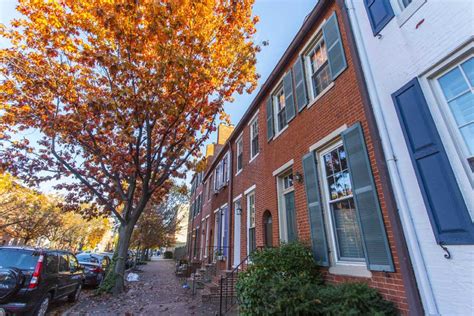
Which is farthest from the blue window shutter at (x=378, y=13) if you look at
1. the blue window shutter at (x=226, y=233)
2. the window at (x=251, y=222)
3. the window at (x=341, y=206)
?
the blue window shutter at (x=226, y=233)

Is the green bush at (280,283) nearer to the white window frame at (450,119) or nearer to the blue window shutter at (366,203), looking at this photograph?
the blue window shutter at (366,203)

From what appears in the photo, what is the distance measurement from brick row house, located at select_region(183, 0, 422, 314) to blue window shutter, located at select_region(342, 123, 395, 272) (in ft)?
0.05

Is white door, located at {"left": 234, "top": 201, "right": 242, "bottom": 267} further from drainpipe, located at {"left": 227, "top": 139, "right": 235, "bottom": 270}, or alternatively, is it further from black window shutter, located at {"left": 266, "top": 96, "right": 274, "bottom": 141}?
black window shutter, located at {"left": 266, "top": 96, "right": 274, "bottom": 141}

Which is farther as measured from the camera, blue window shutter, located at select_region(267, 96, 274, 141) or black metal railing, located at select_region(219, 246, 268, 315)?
blue window shutter, located at select_region(267, 96, 274, 141)

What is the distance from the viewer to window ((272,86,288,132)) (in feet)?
26.0

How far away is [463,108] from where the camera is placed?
3086 mm

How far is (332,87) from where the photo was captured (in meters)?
5.44

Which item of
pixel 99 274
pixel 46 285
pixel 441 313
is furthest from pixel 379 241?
pixel 99 274

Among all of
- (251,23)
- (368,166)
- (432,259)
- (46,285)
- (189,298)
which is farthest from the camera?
(189,298)

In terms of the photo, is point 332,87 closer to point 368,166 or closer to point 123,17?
point 368,166

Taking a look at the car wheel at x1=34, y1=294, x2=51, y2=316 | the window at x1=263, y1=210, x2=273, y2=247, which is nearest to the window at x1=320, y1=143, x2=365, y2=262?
the window at x1=263, y1=210, x2=273, y2=247

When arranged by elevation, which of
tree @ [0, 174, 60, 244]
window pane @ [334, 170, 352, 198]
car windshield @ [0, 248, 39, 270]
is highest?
tree @ [0, 174, 60, 244]

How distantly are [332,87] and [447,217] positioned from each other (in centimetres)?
346

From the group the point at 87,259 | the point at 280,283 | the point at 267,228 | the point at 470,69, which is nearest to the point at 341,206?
the point at 280,283
